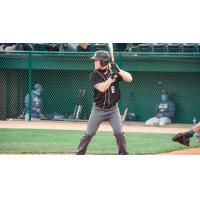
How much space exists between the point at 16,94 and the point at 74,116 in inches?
25.6

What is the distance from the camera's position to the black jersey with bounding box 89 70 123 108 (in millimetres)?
6293

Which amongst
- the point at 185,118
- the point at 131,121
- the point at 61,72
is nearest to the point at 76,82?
the point at 61,72

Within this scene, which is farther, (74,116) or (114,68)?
(74,116)

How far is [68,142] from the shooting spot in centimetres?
668

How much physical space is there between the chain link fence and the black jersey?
17cm

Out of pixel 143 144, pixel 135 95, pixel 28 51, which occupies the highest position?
Answer: pixel 28 51

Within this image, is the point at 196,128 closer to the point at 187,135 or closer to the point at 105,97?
the point at 187,135

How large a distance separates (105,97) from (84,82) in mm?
539

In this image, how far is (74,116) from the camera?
23.1 ft

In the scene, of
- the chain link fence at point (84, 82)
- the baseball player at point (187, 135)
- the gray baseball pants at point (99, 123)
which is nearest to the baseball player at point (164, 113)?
the chain link fence at point (84, 82)

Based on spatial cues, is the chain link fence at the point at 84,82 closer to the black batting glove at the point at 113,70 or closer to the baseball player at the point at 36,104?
the baseball player at the point at 36,104
